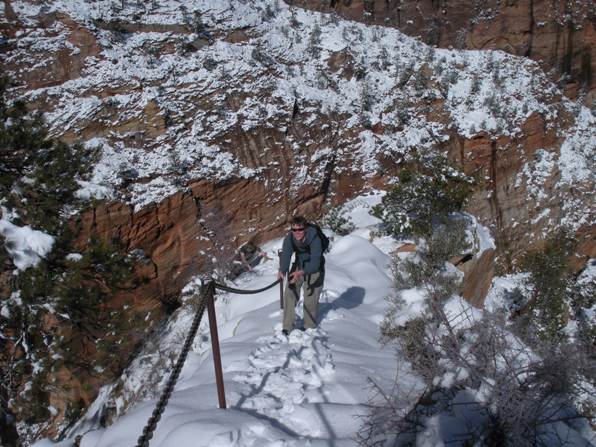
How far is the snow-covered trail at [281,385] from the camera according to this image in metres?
2.74

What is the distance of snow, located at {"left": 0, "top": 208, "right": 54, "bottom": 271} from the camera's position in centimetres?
495

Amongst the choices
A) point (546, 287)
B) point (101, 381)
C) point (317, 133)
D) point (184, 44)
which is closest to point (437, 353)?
point (101, 381)

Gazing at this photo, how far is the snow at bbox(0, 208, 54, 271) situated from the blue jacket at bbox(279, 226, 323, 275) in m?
3.15

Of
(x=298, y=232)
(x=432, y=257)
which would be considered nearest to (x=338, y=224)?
(x=432, y=257)

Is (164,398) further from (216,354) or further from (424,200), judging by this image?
(424,200)

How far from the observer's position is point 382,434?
2.59m

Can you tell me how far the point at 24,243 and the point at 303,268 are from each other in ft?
11.9

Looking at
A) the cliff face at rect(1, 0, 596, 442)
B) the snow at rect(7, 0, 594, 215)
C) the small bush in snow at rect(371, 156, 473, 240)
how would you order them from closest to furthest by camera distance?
the small bush in snow at rect(371, 156, 473, 240) → the cliff face at rect(1, 0, 596, 442) → the snow at rect(7, 0, 594, 215)

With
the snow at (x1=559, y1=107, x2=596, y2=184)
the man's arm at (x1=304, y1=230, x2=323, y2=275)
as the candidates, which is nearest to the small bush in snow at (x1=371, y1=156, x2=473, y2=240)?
the man's arm at (x1=304, y1=230, x2=323, y2=275)

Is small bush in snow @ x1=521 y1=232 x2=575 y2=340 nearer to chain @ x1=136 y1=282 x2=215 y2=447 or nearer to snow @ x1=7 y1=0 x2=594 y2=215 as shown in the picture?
snow @ x1=7 y1=0 x2=594 y2=215

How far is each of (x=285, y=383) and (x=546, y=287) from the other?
49.3ft

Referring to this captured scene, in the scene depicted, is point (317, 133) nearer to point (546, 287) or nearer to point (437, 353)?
point (546, 287)

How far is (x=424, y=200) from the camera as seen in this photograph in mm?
9477

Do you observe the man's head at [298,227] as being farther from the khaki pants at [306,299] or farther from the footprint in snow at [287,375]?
the footprint in snow at [287,375]
